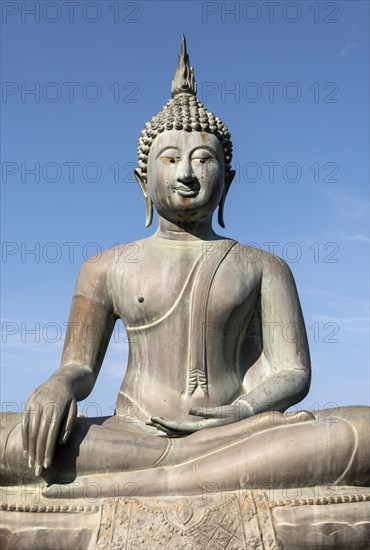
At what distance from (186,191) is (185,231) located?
0.40m

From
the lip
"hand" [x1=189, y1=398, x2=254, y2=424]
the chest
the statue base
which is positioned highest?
the lip

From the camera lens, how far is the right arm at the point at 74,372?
5.73 meters

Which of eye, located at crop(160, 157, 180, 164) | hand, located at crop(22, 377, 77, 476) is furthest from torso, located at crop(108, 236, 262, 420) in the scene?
hand, located at crop(22, 377, 77, 476)

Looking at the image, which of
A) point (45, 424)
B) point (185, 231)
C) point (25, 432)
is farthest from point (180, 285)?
point (25, 432)

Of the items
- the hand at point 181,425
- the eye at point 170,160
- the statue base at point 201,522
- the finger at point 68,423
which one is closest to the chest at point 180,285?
the eye at point 170,160

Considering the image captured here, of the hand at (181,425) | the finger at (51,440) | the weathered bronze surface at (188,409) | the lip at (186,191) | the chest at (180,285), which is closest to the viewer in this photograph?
the weathered bronze surface at (188,409)

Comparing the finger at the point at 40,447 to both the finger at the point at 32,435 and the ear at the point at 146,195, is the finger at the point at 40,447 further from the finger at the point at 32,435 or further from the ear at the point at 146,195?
the ear at the point at 146,195

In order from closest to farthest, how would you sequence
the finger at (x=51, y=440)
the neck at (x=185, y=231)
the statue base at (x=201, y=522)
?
the statue base at (x=201, y=522)
the finger at (x=51, y=440)
the neck at (x=185, y=231)

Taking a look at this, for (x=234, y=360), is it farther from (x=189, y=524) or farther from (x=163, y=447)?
(x=189, y=524)

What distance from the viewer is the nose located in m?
6.82

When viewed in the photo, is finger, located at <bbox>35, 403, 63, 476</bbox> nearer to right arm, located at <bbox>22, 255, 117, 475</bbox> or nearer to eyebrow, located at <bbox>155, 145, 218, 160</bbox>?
right arm, located at <bbox>22, 255, 117, 475</bbox>

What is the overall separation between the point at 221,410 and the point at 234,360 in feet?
2.36

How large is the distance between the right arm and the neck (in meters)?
0.57

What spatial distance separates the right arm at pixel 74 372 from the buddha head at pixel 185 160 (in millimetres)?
746
